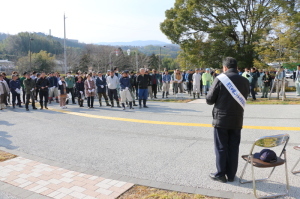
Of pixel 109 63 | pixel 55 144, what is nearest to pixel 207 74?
pixel 55 144

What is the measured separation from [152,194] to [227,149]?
4.87ft

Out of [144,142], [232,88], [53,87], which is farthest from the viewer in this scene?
[53,87]

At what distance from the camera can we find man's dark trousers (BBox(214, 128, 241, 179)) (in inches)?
173

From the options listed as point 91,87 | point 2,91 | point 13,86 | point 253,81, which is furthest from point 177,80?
point 2,91

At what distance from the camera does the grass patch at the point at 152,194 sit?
4.04 m

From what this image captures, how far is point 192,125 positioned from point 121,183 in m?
4.96

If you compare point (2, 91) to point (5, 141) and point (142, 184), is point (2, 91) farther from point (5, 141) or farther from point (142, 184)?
point (142, 184)

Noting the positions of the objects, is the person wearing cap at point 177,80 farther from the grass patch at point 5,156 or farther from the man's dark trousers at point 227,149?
the man's dark trousers at point 227,149

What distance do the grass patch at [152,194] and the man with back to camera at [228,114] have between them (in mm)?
756

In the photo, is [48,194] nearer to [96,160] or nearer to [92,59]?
[96,160]

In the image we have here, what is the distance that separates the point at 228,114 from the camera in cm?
433

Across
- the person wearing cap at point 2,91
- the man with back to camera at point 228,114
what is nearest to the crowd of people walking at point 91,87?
the person wearing cap at point 2,91

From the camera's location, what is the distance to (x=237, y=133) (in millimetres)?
4402

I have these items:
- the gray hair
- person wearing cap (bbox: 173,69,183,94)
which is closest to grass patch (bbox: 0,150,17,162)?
the gray hair
